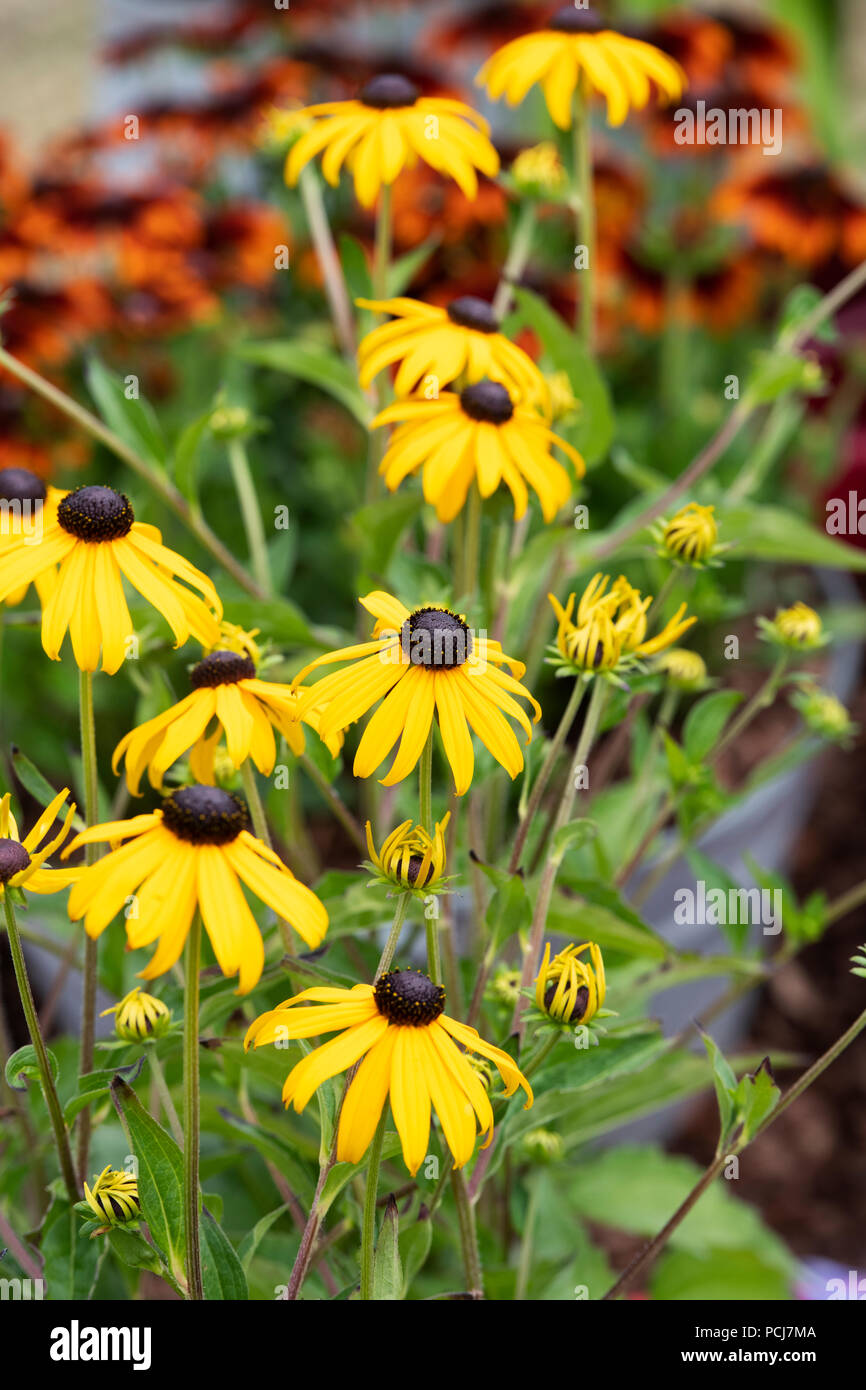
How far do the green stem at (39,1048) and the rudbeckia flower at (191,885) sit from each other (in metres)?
0.04

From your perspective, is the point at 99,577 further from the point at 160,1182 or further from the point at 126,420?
the point at 126,420

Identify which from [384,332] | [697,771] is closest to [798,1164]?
[697,771]

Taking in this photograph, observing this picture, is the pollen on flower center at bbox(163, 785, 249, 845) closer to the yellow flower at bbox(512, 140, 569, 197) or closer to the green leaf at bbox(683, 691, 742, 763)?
the green leaf at bbox(683, 691, 742, 763)

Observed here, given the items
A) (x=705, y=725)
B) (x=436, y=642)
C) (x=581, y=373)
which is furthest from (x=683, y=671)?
(x=436, y=642)

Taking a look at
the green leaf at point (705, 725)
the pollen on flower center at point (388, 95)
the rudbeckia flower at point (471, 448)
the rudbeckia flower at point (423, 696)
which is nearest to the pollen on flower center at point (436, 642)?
the rudbeckia flower at point (423, 696)

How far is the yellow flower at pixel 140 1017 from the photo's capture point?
16.1 inches

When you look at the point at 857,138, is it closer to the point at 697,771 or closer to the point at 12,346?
A: the point at 12,346

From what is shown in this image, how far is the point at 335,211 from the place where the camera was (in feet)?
4.19

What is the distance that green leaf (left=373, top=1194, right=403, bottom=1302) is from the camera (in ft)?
1.19

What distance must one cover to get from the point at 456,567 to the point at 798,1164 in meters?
0.76

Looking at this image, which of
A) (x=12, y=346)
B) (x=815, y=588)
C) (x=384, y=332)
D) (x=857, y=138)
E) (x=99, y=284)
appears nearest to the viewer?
(x=384, y=332)

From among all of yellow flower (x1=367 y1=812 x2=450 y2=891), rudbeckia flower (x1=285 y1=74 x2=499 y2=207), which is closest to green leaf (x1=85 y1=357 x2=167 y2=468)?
rudbeckia flower (x1=285 y1=74 x2=499 y2=207)

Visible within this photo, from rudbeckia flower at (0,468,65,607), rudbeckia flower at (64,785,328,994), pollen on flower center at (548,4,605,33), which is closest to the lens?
rudbeckia flower at (64,785,328,994)

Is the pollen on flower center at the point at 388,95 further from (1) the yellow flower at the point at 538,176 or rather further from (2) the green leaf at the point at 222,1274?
(2) the green leaf at the point at 222,1274
